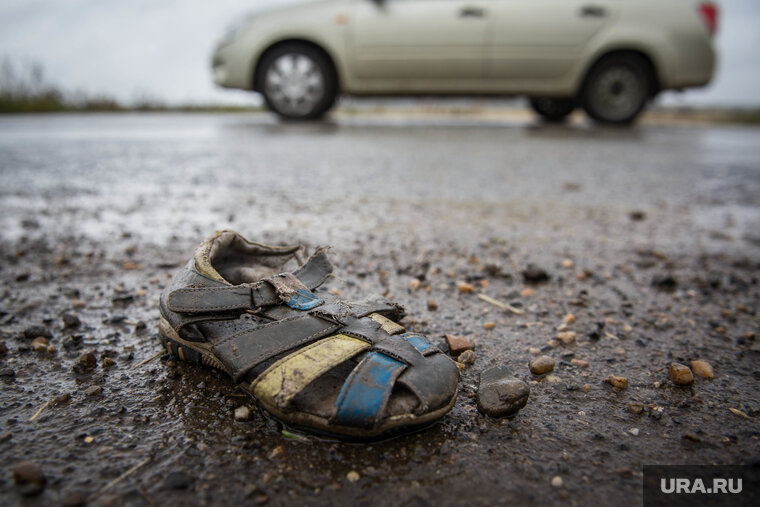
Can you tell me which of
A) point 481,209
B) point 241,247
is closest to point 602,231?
point 481,209

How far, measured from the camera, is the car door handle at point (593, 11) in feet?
19.9

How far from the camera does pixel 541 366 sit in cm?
134

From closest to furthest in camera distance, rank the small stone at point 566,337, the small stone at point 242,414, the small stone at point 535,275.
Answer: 1. the small stone at point 242,414
2. the small stone at point 566,337
3. the small stone at point 535,275

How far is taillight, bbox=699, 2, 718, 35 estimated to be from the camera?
19.7 ft

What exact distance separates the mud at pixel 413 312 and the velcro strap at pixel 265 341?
0.11 metres

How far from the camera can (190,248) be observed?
2.22 m

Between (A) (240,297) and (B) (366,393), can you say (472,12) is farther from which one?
(B) (366,393)

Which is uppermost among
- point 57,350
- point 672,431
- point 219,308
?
point 219,308

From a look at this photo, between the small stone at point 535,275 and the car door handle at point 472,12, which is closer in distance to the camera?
the small stone at point 535,275

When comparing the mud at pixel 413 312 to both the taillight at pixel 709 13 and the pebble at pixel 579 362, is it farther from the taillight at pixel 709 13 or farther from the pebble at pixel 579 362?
the taillight at pixel 709 13

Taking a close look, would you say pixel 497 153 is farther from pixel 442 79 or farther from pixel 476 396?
pixel 476 396

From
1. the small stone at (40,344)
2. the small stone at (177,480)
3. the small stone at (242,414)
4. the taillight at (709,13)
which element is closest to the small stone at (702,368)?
the small stone at (242,414)

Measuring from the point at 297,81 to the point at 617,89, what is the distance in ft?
12.8

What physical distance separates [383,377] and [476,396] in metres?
0.28
